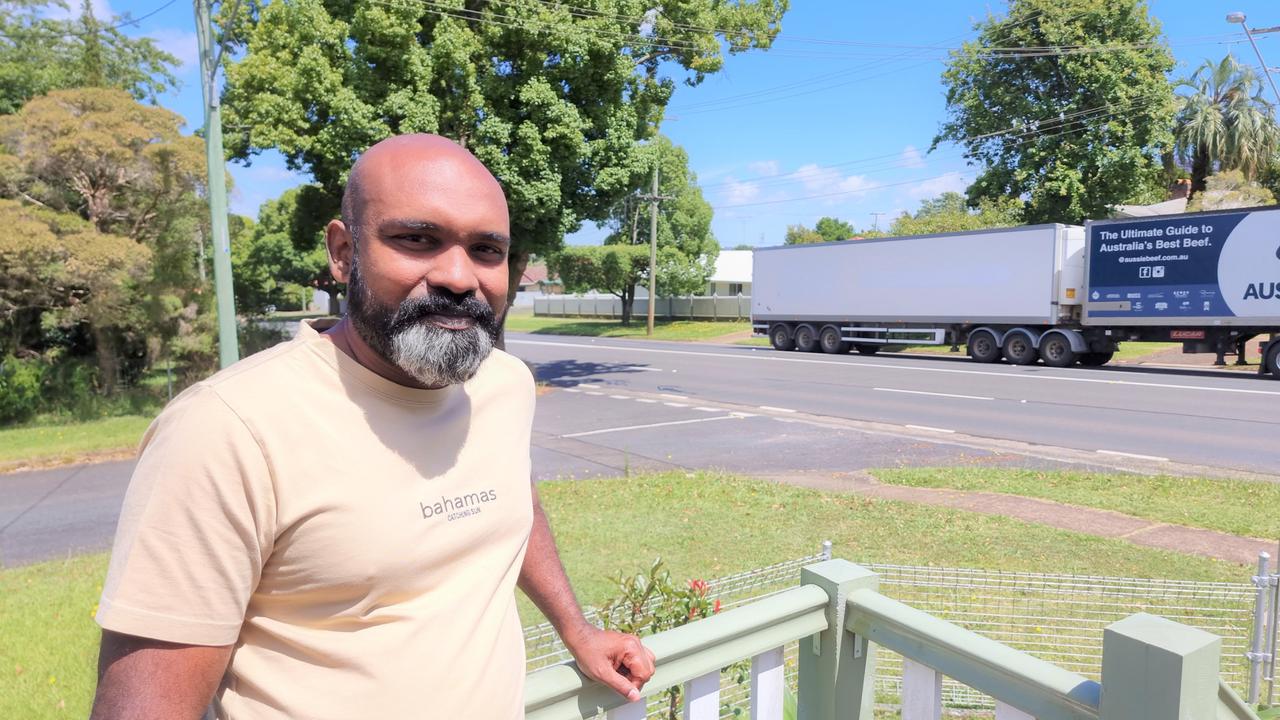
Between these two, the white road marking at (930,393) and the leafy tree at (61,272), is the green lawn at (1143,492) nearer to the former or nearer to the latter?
the white road marking at (930,393)

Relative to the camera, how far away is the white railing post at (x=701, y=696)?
1.95 meters

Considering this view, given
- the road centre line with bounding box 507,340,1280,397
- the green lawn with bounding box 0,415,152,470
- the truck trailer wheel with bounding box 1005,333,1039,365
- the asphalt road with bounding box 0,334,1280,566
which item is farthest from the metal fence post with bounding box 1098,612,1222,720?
the truck trailer wheel with bounding box 1005,333,1039,365

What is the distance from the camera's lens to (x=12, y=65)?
79.6ft

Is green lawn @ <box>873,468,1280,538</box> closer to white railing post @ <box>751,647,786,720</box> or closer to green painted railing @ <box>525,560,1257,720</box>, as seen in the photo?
green painted railing @ <box>525,560,1257,720</box>

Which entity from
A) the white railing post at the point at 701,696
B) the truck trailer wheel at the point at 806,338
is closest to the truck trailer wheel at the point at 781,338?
the truck trailer wheel at the point at 806,338

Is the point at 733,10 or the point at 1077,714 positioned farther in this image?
the point at 733,10

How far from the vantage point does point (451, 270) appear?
158cm

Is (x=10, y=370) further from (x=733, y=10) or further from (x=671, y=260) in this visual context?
(x=671, y=260)

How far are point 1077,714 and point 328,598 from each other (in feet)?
4.62

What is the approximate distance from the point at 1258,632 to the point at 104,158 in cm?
1658

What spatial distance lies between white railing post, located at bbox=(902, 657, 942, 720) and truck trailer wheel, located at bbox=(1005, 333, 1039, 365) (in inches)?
895

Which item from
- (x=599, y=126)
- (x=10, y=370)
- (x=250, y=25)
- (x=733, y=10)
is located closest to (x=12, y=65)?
(x=250, y=25)

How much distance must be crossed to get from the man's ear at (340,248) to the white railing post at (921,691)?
151cm

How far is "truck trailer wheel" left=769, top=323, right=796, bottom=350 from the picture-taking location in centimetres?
2959
